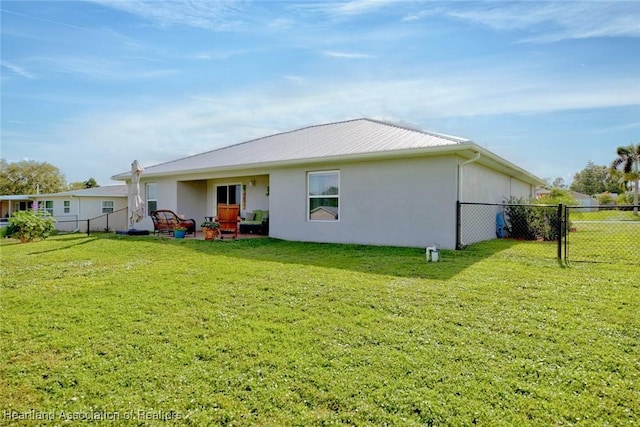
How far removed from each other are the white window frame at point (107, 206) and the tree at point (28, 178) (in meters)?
27.4

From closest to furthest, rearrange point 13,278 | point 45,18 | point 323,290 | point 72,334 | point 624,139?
1. point 72,334
2. point 323,290
3. point 13,278
4. point 45,18
5. point 624,139

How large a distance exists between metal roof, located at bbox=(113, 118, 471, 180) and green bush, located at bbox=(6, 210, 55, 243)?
169 inches

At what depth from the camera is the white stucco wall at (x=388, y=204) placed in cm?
885

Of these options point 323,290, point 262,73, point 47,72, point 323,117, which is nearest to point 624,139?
point 323,117

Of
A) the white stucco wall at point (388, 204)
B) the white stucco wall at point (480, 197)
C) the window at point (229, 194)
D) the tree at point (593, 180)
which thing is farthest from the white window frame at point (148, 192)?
the tree at point (593, 180)

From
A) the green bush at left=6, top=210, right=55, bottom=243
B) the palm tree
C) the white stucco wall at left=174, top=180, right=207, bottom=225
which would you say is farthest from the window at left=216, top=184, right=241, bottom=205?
the palm tree

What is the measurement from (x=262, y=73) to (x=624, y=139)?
40.4 meters

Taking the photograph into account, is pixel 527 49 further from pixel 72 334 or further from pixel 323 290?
pixel 72 334

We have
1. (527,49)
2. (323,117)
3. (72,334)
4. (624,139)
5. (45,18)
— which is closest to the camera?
(72,334)

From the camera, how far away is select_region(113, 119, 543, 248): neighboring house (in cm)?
889

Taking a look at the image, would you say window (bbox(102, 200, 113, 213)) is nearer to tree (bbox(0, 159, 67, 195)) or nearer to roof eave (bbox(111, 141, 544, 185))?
roof eave (bbox(111, 141, 544, 185))

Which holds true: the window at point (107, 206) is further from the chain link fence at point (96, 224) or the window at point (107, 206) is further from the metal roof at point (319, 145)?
the metal roof at point (319, 145)

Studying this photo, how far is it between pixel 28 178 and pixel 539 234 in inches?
2204

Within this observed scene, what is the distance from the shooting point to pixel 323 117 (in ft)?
59.1
